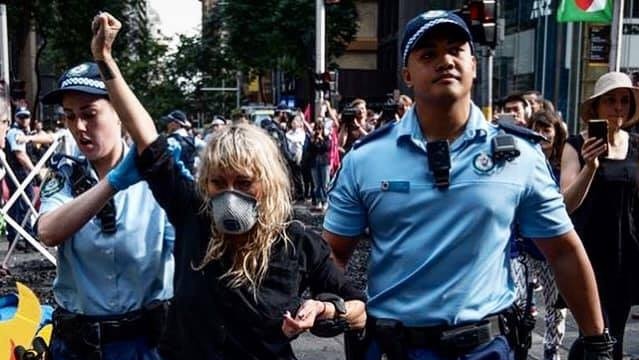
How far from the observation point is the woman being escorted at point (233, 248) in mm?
2619

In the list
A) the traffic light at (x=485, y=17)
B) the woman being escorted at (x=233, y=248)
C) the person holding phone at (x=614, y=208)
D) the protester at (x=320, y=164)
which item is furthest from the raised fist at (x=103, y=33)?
the protester at (x=320, y=164)

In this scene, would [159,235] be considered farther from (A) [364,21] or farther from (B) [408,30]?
(A) [364,21]

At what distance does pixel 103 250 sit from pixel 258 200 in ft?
1.94

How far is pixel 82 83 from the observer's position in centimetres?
284

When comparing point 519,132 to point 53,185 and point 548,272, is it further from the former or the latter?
point 548,272

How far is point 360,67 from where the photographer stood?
5166 centimetres

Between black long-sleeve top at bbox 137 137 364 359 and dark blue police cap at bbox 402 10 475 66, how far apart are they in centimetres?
69

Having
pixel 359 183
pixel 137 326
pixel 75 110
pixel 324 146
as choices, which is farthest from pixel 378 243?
pixel 324 146

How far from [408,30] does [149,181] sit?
0.94 meters

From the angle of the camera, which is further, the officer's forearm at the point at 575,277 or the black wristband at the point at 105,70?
the officer's forearm at the point at 575,277

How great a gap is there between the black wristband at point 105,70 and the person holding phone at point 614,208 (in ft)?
8.93

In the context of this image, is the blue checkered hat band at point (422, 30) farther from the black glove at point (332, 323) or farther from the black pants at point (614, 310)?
the black pants at point (614, 310)

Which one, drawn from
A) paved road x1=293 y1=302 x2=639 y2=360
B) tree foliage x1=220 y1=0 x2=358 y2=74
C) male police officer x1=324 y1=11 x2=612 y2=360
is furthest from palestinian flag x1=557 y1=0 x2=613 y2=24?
tree foliage x1=220 y1=0 x2=358 y2=74

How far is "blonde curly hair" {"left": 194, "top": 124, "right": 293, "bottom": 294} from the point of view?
2.67 m
